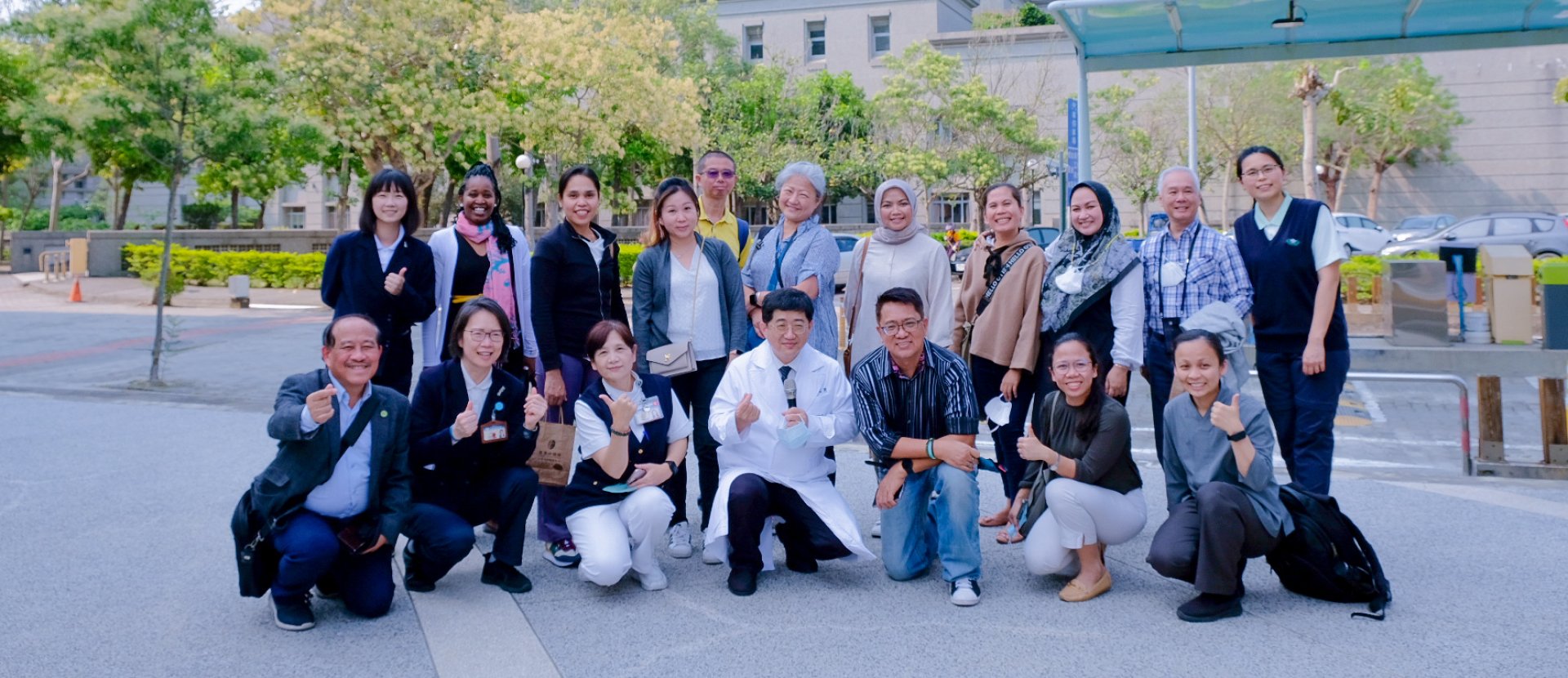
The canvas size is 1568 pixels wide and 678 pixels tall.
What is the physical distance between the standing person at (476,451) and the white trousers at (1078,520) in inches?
81.4

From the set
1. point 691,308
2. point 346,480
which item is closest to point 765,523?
point 691,308

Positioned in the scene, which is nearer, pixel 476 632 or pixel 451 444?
pixel 476 632

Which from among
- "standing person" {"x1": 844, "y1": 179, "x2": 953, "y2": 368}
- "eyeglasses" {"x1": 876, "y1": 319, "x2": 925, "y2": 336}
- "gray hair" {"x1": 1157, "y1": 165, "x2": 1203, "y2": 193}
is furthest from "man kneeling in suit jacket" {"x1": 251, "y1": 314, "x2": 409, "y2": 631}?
"gray hair" {"x1": 1157, "y1": 165, "x2": 1203, "y2": 193}

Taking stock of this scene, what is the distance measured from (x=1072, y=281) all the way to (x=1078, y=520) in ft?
3.96

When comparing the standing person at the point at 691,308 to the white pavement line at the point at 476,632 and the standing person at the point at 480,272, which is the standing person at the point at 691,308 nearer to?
the standing person at the point at 480,272

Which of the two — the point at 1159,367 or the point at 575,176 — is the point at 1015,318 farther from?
the point at 575,176

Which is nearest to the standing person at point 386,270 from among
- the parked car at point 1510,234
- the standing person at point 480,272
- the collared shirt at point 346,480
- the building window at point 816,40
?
the standing person at point 480,272

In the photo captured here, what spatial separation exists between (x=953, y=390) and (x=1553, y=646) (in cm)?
222

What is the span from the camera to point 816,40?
48.7 meters

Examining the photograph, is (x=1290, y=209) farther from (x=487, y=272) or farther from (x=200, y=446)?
(x=200, y=446)

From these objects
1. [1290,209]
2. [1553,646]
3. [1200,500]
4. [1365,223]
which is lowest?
[1553,646]

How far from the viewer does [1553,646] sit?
12.9ft

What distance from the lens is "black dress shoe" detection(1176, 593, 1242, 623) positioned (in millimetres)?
4266

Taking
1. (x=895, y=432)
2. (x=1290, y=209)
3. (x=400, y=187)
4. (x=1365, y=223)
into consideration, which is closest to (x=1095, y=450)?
(x=895, y=432)
